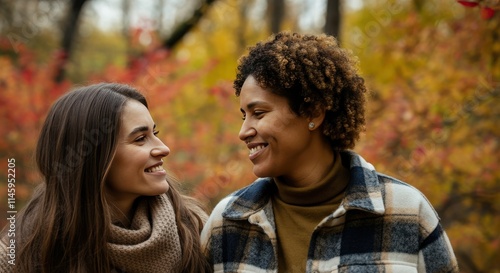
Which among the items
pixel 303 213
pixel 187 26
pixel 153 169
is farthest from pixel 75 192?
pixel 187 26

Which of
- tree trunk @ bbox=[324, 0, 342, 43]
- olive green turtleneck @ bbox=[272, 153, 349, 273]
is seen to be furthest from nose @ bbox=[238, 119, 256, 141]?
tree trunk @ bbox=[324, 0, 342, 43]

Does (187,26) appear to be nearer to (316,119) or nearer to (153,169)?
(153,169)

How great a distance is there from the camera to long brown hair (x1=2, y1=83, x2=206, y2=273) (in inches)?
116

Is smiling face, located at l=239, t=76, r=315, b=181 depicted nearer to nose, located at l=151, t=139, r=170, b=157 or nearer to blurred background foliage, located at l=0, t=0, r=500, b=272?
nose, located at l=151, t=139, r=170, b=157

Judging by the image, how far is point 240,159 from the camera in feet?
21.4

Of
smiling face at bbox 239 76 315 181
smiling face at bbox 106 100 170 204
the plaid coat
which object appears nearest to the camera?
the plaid coat

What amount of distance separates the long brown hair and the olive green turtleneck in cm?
45

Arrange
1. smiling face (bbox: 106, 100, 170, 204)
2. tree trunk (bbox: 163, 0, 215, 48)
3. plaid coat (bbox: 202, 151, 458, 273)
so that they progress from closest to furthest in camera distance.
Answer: plaid coat (bbox: 202, 151, 458, 273) < smiling face (bbox: 106, 100, 170, 204) < tree trunk (bbox: 163, 0, 215, 48)

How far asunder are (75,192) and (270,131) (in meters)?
0.94

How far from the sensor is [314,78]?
9.58 ft

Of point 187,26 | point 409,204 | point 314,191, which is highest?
point 187,26

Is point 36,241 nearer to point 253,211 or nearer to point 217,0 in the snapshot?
point 253,211

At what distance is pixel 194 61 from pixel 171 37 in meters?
6.03

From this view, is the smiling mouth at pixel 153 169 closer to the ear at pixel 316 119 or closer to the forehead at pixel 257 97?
the forehead at pixel 257 97
